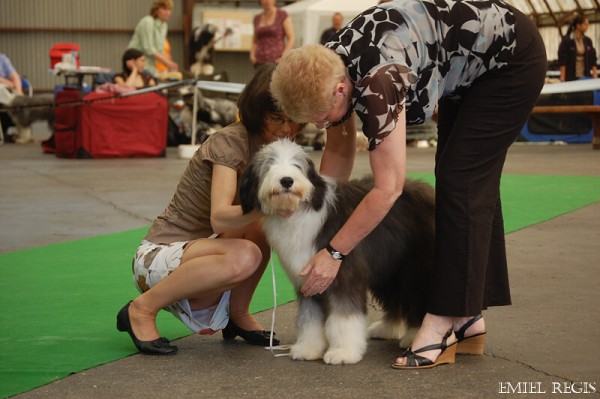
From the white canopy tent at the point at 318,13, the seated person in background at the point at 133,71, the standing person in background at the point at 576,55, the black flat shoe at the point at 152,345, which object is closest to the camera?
the black flat shoe at the point at 152,345

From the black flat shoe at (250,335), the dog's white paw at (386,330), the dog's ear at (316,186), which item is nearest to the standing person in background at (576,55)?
the dog's white paw at (386,330)

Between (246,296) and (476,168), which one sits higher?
(476,168)

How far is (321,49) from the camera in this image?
8.88ft

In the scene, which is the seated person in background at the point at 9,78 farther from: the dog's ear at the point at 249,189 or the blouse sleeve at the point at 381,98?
the blouse sleeve at the point at 381,98

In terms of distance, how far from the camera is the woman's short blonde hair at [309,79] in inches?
105

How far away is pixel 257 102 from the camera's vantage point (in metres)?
3.14

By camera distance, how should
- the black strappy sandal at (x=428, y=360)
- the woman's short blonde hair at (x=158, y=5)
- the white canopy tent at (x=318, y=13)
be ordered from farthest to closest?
the white canopy tent at (x=318, y=13) < the woman's short blonde hair at (x=158, y=5) < the black strappy sandal at (x=428, y=360)

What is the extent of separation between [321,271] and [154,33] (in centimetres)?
999

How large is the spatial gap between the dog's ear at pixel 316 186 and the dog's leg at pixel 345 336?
14.2 inches

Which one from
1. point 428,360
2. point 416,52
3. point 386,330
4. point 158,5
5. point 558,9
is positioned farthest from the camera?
point 558,9

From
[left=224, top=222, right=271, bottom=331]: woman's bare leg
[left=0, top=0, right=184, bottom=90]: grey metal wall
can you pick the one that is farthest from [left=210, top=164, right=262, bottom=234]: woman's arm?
[left=0, top=0, right=184, bottom=90]: grey metal wall

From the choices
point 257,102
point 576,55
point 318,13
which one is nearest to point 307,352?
point 257,102

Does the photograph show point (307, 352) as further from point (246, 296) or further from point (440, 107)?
point (440, 107)

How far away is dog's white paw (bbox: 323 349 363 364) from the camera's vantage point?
3.05 meters
